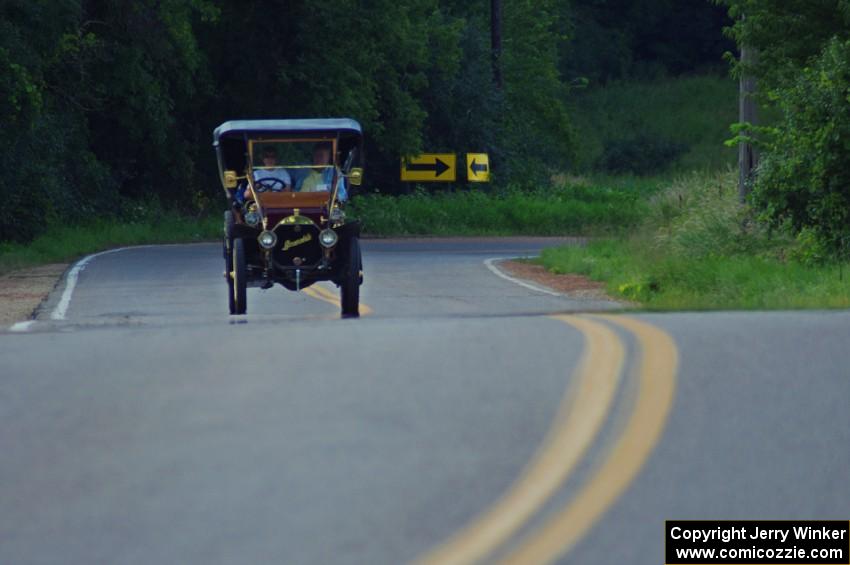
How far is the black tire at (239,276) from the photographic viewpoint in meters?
16.2

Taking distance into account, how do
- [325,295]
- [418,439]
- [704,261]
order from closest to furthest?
[418,439], [325,295], [704,261]

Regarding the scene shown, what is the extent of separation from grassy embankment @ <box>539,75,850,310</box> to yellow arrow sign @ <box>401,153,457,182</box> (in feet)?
57.7

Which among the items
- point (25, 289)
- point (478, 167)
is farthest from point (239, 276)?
point (478, 167)

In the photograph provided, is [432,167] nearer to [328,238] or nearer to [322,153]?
[322,153]

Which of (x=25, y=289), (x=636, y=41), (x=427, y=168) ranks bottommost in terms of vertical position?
(x=25, y=289)

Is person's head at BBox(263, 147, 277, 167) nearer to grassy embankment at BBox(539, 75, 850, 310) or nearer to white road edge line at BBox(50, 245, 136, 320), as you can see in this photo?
white road edge line at BBox(50, 245, 136, 320)

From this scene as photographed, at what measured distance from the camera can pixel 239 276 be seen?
53.2 ft

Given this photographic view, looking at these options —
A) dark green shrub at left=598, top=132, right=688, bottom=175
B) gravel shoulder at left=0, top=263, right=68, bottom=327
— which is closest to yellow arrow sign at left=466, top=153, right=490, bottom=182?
gravel shoulder at left=0, top=263, right=68, bottom=327

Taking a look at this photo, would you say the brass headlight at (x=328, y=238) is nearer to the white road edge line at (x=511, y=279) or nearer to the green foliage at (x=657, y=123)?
the white road edge line at (x=511, y=279)

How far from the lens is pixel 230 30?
47344mm

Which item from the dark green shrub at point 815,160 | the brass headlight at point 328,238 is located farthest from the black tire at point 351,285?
the dark green shrub at point 815,160

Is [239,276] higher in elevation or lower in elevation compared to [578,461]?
lower

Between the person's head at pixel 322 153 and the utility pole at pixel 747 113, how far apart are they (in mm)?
8330

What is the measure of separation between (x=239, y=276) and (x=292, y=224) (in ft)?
2.50
